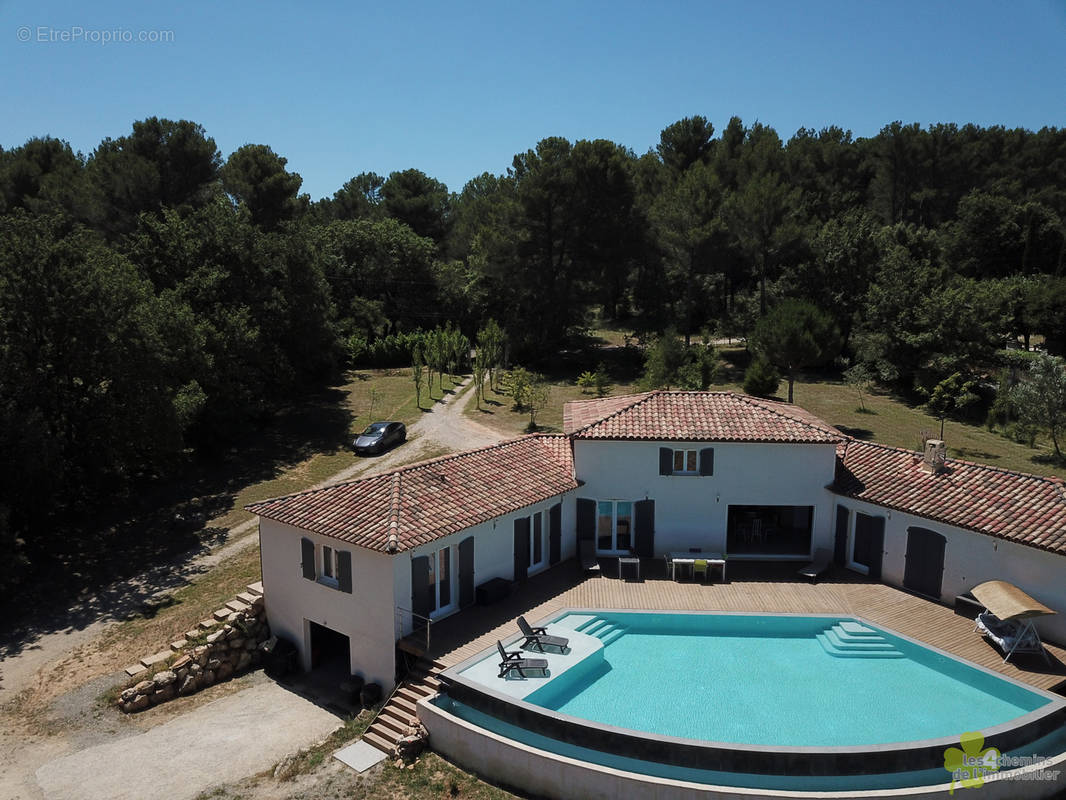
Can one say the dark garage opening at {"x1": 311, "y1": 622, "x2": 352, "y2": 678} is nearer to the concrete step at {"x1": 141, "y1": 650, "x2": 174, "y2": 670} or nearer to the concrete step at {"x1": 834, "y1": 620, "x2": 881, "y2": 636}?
the concrete step at {"x1": 141, "y1": 650, "x2": 174, "y2": 670}

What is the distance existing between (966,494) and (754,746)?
36.0 ft

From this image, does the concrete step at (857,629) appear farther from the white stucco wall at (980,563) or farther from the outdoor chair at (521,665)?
the outdoor chair at (521,665)

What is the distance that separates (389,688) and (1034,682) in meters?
14.7

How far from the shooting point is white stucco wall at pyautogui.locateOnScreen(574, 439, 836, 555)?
22.6m

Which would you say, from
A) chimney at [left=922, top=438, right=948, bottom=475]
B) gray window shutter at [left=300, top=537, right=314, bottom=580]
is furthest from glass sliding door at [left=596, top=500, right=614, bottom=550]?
chimney at [left=922, top=438, right=948, bottom=475]

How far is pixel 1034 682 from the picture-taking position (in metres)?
16.1

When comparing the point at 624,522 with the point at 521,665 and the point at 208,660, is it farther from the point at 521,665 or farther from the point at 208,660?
the point at 208,660

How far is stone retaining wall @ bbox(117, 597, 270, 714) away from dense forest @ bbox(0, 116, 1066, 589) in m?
8.26

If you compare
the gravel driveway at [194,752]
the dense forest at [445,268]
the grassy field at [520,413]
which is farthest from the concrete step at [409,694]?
the grassy field at [520,413]

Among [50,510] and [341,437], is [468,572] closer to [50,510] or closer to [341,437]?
[50,510]

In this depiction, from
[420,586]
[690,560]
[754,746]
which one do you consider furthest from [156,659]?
[754,746]

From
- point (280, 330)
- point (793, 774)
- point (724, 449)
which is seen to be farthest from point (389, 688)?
point (280, 330)

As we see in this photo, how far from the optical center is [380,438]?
1468 inches

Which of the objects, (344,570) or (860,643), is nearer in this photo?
(860,643)
